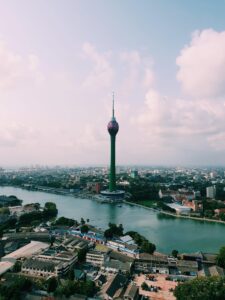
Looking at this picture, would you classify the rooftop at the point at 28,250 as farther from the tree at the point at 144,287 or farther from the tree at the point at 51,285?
the tree at the point at 144,287

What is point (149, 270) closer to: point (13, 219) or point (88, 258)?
point (88, 258)

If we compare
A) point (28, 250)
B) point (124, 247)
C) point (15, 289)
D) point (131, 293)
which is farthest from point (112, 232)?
point (15, 289)

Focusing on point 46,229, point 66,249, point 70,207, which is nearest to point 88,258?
point 66,249

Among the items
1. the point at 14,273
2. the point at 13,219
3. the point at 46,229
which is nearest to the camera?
the point at 14,273

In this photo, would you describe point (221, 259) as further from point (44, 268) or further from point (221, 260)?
point (44, 268)

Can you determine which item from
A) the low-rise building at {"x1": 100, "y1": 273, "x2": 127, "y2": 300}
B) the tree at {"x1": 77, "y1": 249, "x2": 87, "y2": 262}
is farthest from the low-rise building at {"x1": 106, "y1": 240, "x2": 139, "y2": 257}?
the low-rise building at {"x1": 100, "y1": 273, "x2": 127, "y2": 300}
